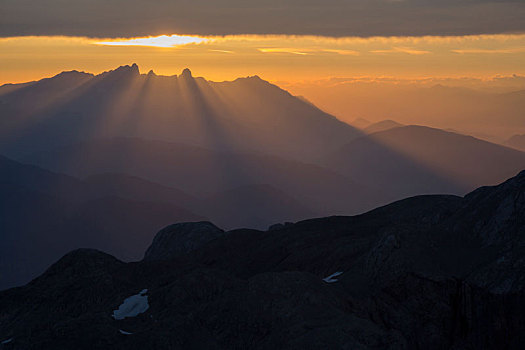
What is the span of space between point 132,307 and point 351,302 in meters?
25.9


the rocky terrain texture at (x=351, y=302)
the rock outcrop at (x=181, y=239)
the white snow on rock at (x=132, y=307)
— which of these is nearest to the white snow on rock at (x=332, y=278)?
the rocky terrain texture at (x=351, y=302)

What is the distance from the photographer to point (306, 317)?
49969 mm

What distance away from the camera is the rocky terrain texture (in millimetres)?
48438

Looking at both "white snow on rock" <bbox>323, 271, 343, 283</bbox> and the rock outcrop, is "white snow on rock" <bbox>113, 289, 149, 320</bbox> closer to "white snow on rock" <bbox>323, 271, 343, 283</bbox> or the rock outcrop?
"white snow on rock" <bbox>323, 271, 343, 283</bbox>

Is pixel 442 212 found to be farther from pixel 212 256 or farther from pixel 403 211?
pixel 212 256

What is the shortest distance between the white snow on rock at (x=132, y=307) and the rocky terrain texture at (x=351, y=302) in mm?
413

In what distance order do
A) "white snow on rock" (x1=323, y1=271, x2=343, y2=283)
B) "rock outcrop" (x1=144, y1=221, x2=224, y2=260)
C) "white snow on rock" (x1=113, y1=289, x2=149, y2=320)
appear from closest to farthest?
"white snow on rock" (x1=113, y1=289, x2=149, y2=320) < "white snow on rock" (x1=323, y1=271, x2=343, y2=283) < "rock outcrop" (x1=144, y1=221, x2=224, y2=260)

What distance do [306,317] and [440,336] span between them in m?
12.9

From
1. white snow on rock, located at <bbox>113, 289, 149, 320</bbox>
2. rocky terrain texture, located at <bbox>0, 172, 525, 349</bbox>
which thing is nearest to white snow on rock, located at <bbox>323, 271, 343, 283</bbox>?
rocky terrain texture, located at <bbox>0, 172, 525, 349</bbox>

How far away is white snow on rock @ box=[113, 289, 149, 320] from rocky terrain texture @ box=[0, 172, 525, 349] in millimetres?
413

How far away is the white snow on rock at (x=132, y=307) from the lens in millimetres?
59562

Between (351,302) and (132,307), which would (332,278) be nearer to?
(351,302)

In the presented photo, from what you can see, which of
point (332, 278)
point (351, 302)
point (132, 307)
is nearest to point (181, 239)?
point (132, 307)

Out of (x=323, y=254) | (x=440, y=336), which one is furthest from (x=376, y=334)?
(x=323, y=254)
